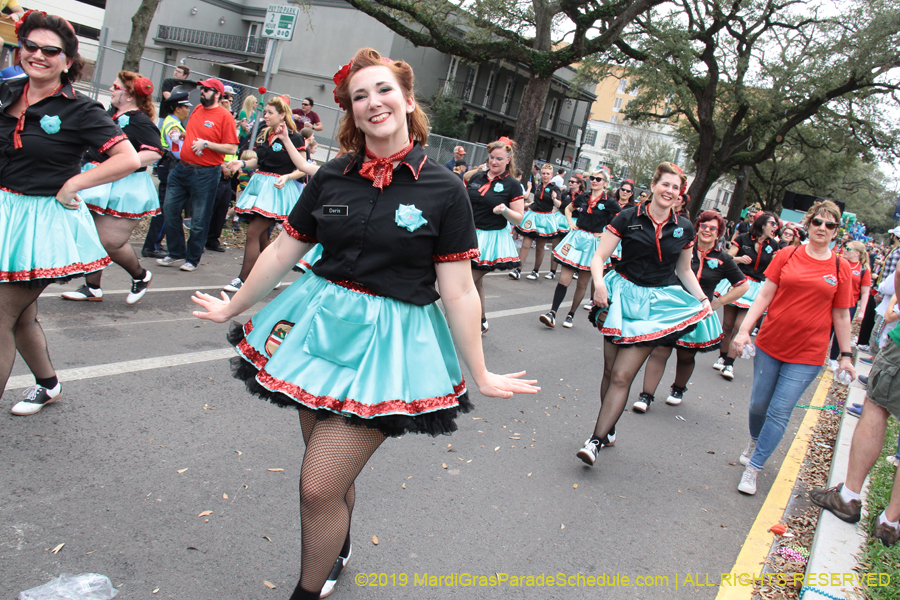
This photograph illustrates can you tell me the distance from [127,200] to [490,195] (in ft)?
12.4

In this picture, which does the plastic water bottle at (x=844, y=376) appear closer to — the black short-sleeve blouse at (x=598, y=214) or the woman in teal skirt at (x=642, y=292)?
the woman in teal skirt at (x=642, y=292)

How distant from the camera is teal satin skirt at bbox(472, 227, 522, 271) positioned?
7703mm

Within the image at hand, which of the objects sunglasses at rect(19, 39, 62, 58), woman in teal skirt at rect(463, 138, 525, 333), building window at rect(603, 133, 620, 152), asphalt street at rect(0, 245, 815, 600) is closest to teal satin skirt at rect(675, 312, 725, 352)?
asphalt street at rect(0, 245, 815, 600)

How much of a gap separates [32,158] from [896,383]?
5.12 m

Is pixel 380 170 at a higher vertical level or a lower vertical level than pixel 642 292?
higher

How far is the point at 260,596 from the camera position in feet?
9.18

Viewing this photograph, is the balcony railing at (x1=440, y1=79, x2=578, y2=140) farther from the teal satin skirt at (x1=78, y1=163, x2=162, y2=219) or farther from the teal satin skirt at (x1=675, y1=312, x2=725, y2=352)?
the teal satin skirt at (x1=675, y1=312, x2=725, y2=352)

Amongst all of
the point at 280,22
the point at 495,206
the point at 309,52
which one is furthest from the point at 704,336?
the point at 309,52

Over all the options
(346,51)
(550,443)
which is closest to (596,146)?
(346,51)

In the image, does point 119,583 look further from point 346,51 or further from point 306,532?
point 346,51

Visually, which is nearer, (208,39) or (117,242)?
(117,242)

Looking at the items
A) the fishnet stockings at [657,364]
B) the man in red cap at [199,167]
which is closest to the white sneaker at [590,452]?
the fishnet stockings at [657,364]

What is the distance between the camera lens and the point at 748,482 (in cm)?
491

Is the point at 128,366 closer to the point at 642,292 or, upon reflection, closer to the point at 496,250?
the point at 642,292
